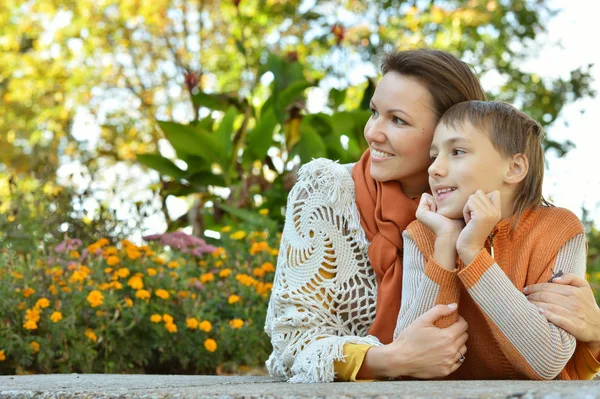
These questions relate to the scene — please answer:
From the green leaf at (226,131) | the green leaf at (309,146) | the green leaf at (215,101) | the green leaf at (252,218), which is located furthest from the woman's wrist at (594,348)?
the green leaf at (215,101)

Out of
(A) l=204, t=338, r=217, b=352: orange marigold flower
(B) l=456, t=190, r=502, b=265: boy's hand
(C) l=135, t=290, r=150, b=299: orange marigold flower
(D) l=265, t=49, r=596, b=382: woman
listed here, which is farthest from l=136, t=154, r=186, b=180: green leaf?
(B) l=456, t=190, r=502, b=265: boy's hand

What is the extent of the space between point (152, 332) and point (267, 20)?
8.41 metres

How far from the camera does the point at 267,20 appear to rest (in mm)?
11688

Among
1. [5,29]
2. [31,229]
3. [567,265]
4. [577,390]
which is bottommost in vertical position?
[577,390]

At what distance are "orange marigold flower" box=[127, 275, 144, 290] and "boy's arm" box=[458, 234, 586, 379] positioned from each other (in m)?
2.16

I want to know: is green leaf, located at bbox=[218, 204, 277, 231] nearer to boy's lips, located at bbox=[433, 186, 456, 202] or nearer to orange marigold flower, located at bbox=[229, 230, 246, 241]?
orange marigold flower, located at bbox=[229, 230, 246, 241]

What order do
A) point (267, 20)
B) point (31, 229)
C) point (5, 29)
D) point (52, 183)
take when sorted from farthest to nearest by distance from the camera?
point (5, 29) → point (267, 20) → point (52, 183) → point (31, 229)

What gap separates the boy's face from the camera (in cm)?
224

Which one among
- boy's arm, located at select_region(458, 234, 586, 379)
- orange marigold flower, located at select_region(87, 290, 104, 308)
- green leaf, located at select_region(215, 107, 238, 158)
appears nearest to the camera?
boy's arm, located at select_region(458, 234, 586, 379)

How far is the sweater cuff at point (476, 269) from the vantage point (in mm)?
2070

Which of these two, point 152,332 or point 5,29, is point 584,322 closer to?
point 152,332

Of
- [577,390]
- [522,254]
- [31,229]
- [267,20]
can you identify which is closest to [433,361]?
[522,254]

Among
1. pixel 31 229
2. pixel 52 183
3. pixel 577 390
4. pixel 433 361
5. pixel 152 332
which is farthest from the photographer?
pixel 52 183

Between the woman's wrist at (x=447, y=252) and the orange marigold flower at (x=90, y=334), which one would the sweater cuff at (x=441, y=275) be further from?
the orange marigold flower at (x=90, y=334)
